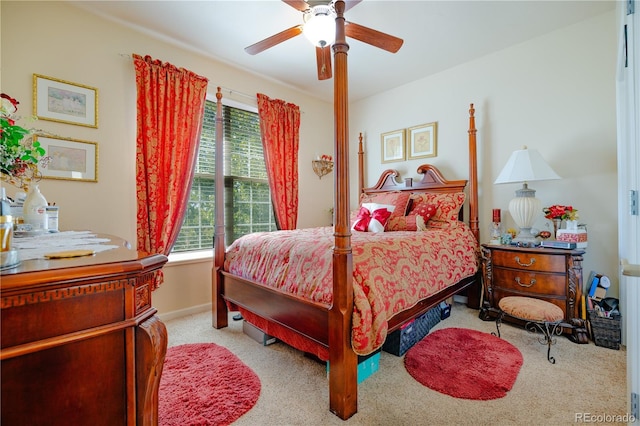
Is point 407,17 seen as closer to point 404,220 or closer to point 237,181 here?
point 404,220

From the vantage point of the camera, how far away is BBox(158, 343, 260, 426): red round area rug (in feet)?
4.84

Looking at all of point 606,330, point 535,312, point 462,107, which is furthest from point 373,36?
point 606,330

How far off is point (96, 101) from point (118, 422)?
2.67 meters

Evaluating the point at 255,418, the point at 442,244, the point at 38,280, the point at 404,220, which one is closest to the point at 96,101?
the point at 38,280

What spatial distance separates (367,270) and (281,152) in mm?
2442

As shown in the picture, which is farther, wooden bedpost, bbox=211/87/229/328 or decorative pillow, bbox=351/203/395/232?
decorative pillow, bbox=351/203/395/232

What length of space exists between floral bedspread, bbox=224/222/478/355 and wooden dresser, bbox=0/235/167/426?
40.0 inches

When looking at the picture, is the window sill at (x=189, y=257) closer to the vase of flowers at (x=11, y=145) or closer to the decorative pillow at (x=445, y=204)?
the vase of flowers at (x=11, y=145)

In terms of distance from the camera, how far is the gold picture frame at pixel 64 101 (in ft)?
7.07

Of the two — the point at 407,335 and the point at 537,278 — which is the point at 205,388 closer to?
the point at 407,335

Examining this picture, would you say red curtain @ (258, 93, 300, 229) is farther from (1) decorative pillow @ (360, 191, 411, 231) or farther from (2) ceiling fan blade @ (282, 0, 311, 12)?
(2) ceiling fan blade @ (282, 0, 311, 12)

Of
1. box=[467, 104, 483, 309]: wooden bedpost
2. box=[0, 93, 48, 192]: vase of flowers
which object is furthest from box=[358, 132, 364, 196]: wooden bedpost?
box=[0, 93, 48, 192]: vase of flowers

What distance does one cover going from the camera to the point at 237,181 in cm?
348

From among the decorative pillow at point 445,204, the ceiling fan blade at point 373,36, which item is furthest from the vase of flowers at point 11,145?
the decorative pillow at point 445,204
